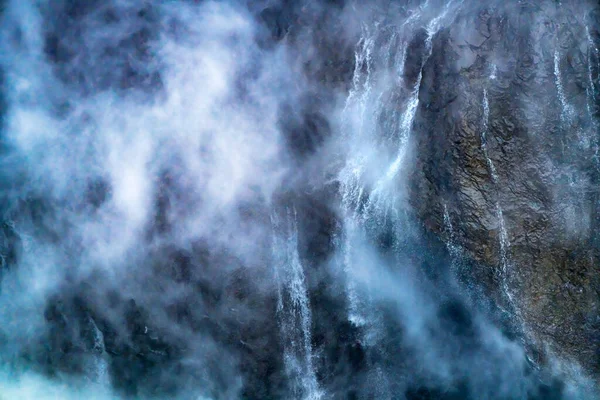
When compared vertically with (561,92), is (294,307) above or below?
below

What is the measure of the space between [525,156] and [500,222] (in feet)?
4.00

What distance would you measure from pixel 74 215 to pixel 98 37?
3.51m

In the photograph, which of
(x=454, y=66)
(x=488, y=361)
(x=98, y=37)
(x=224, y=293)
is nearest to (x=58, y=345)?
(x=224, y=293)

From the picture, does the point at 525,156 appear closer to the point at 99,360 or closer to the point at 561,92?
the point at 561,92

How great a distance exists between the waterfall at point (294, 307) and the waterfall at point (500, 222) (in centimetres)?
357

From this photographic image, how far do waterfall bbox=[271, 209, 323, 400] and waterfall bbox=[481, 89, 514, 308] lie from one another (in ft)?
11.7

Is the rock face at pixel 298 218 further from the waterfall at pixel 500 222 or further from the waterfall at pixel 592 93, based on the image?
the waterfall at pixel 592 93

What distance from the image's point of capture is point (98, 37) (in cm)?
1105

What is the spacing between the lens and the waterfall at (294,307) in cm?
1045

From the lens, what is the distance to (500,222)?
9.95m

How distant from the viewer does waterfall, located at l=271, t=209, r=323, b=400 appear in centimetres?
1045

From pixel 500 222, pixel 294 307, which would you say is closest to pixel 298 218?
pixel 294 307

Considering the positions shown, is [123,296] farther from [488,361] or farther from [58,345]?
[488,361]

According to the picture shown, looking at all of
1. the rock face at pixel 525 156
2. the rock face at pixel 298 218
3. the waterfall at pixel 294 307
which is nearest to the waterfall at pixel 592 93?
the rock face at pixel 525 156
